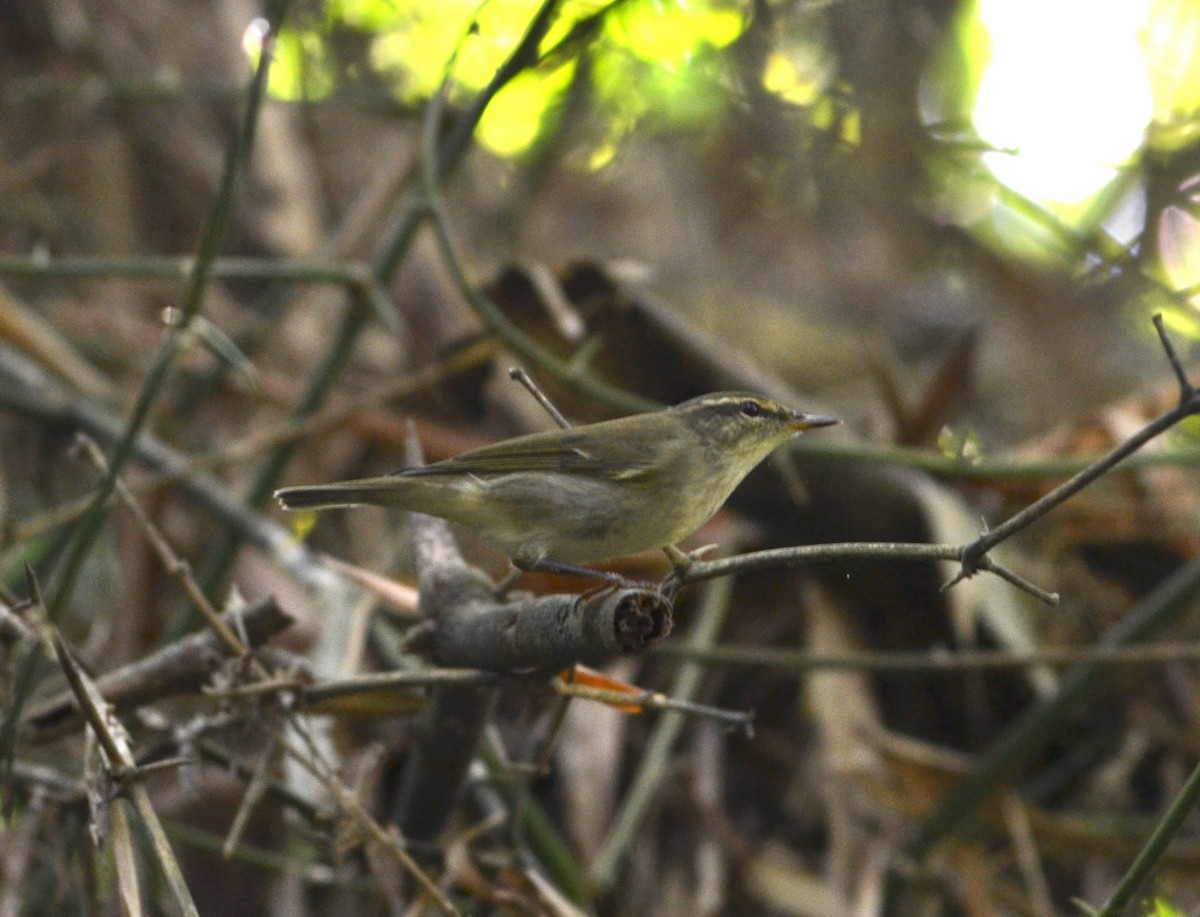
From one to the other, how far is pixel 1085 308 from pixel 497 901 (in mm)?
5774

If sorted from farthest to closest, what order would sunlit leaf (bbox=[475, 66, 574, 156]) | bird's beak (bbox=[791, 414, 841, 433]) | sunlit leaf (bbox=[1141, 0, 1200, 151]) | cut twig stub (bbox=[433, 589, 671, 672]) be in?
sunlit leaf (bbox=[475, 66, 574, 156]) < sunlit leaf (bbox=[1141, 0, 1200, 151]) < bird's beak (bbox=[791, 414, 841, 433]) < cut twig stub (bbox=[433, 589, 671, 672])

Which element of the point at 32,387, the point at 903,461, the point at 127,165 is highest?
the point at 127,165

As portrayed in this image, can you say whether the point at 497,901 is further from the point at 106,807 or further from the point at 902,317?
the point at 902,317

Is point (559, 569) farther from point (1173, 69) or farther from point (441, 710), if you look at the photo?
point (1173, 69)

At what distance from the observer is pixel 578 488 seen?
2867 millimetres

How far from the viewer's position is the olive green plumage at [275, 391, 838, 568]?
2.73 metres

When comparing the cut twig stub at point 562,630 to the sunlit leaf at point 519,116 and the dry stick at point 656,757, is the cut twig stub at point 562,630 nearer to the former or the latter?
the dry stick at point 656,757

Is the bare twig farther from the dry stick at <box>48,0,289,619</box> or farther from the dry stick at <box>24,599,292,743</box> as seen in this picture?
the dry stick at <box>48,0,289,619</box>

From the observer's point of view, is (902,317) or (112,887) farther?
(902,317)

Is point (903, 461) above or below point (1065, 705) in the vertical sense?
above

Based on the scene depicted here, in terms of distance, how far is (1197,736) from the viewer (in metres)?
4.25

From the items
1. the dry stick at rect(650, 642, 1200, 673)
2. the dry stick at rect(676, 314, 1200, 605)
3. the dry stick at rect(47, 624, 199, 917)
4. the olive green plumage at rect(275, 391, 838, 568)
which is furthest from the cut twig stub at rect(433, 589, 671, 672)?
the dry stick at rect(650, 642, 1200, 673)

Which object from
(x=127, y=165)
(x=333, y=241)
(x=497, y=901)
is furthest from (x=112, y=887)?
(x=127, y=165)

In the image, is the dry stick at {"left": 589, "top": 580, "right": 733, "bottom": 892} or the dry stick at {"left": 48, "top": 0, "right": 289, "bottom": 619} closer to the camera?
the dry stick at {"left": 48, "top": 0, "right": 289, "bottom": 619}
